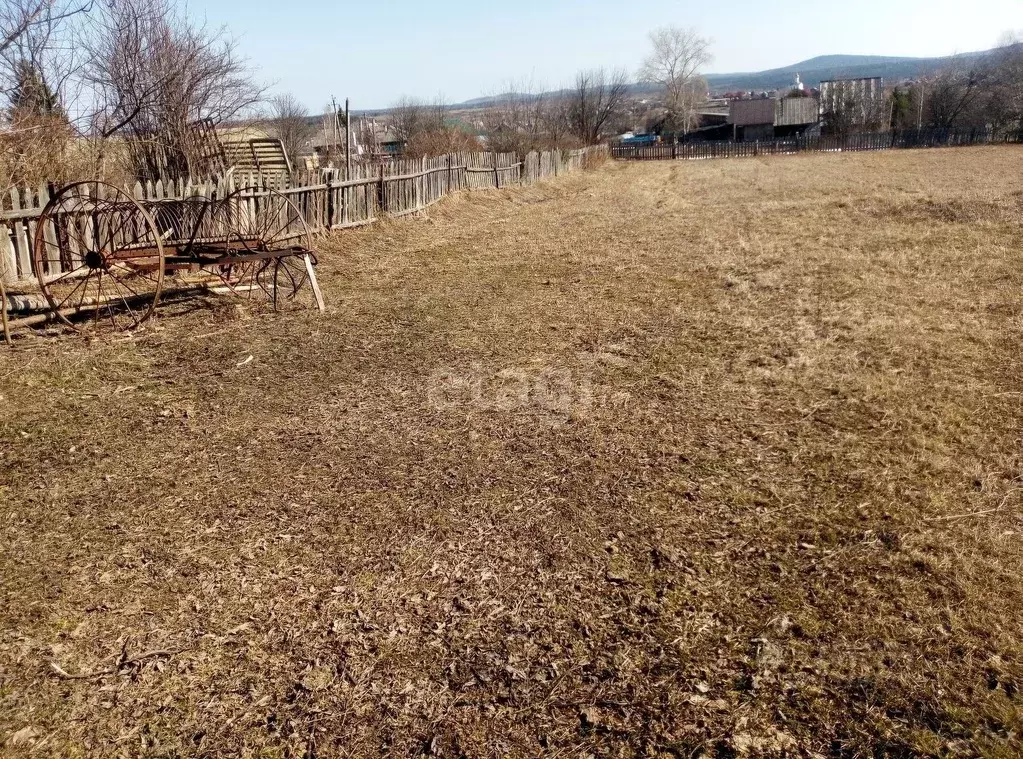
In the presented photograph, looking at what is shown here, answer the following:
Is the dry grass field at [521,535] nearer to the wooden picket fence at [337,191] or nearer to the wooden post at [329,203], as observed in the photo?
the wooden picket fence at [337,191]

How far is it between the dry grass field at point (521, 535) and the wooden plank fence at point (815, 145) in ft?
166

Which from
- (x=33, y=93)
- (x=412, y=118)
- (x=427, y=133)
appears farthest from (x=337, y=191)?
(x=412, y=118)

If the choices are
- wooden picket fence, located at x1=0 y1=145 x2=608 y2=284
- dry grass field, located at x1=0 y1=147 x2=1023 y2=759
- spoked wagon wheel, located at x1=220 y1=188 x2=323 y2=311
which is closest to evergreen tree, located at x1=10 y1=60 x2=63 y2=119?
wooden picket fence, located at x1=0 y1=145 x2=608 y2=284

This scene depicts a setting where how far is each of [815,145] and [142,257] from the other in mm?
59399

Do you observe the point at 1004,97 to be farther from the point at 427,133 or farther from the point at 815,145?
the point at 427,133

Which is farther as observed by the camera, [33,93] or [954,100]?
[954,100]

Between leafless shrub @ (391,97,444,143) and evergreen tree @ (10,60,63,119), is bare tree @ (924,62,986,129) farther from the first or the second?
evergreen tree @ (10,60,63,119)

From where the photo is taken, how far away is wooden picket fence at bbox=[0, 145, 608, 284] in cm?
816

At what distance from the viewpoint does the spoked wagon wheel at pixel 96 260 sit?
7.03 meters

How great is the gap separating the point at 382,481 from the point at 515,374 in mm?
2049

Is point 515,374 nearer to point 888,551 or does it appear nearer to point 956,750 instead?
point 888,551

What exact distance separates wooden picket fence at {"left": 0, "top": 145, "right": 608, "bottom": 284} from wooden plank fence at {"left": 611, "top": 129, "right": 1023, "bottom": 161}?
3478 centimetres

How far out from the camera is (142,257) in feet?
23.9

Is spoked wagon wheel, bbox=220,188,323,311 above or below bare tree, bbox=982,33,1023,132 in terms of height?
below
